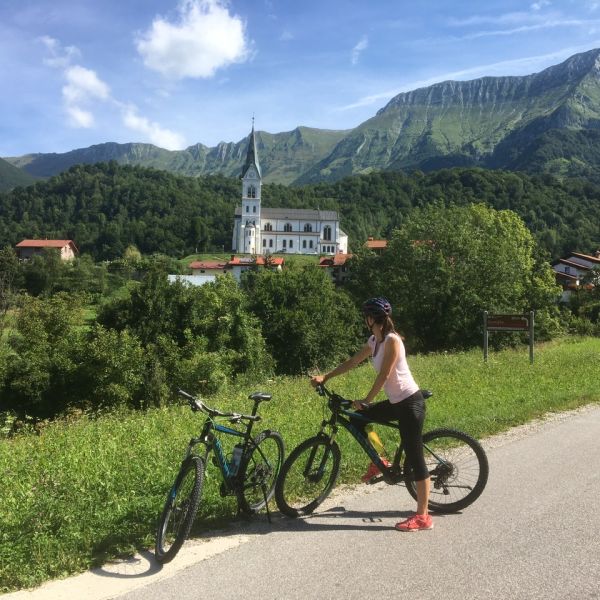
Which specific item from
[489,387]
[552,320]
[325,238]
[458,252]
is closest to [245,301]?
[458,252]

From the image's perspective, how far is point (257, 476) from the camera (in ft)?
17.4

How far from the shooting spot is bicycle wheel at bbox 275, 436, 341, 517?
5.37 meters

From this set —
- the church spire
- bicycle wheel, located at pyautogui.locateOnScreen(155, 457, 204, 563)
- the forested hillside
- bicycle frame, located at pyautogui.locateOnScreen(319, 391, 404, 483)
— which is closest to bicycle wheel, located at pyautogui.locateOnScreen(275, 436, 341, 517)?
bicycle frame, located at pyautogui.locateOnScreen(319, 391, 404, 483)

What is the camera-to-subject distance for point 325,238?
157 meters

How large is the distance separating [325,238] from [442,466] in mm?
152700

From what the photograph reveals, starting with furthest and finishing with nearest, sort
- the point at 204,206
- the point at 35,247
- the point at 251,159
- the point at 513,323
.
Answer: the point at 204,206 → the point at 251,159 → the point at 35,247 → the point at 513,323

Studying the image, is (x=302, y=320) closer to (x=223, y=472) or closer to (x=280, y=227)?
(x=223, y=472)

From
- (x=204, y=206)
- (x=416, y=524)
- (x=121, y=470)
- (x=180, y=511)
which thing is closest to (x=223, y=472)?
(x=180, y=511)

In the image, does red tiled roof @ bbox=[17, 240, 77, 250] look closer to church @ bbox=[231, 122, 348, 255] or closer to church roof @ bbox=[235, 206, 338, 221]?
church @ bbox=[231, 122, 348, 255]

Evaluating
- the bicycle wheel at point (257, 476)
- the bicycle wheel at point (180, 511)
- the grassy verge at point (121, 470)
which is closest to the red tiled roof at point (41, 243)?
the grassy verge at point (121, 470)

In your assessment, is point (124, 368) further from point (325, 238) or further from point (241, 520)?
point (325, 238)

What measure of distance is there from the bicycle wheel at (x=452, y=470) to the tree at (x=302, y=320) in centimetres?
3414

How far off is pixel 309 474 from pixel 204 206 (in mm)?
180702

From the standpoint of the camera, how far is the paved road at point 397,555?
3.83 m
